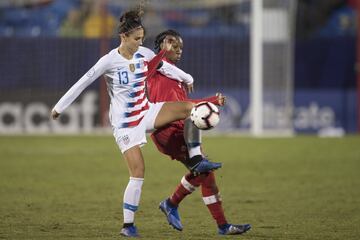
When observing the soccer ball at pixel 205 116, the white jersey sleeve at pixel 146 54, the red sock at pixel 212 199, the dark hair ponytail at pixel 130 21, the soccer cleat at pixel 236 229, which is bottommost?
the soccer cleat at pixel 236 229

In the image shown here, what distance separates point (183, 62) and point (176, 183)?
866cm

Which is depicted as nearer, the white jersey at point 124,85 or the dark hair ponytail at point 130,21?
the white jersey at point 124,85

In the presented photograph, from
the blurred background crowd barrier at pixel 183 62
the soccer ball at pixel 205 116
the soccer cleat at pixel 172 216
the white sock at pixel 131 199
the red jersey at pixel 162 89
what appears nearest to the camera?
the soccer ball at pixel 205 116

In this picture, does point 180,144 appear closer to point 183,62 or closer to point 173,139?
point 173,139

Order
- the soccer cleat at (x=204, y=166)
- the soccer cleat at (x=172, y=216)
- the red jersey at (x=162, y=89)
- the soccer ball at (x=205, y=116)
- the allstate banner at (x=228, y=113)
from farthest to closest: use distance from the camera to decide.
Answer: the allstate banner at (x=228, y=113) → the red jersey at (x=162, y=89) → the soccer cleat at (x=172, y=216) → the soccer cleat at (x=204, y=166) → the soccer ball at (x=205, y=116)

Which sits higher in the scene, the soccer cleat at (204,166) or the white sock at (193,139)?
the white sock at (193,139)

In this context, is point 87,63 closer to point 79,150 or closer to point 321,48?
point 79,150

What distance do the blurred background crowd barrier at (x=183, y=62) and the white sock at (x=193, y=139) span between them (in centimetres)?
1250

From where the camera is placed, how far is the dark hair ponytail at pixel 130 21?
834 cm

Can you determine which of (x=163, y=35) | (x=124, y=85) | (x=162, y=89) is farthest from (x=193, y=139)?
(x=163, y=35)

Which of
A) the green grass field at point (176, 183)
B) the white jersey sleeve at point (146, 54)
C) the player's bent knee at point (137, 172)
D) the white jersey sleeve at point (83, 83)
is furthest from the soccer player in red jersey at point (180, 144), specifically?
the white jersey sleeve at point (83, 83)

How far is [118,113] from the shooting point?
832 centimetres

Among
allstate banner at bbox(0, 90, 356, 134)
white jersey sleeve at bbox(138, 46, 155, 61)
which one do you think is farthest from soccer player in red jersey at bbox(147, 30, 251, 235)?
allstate banner at bbox(0, 90, 356, 134)

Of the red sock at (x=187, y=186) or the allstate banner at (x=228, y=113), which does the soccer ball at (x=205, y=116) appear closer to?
the red sock at (x=187, y=186)
